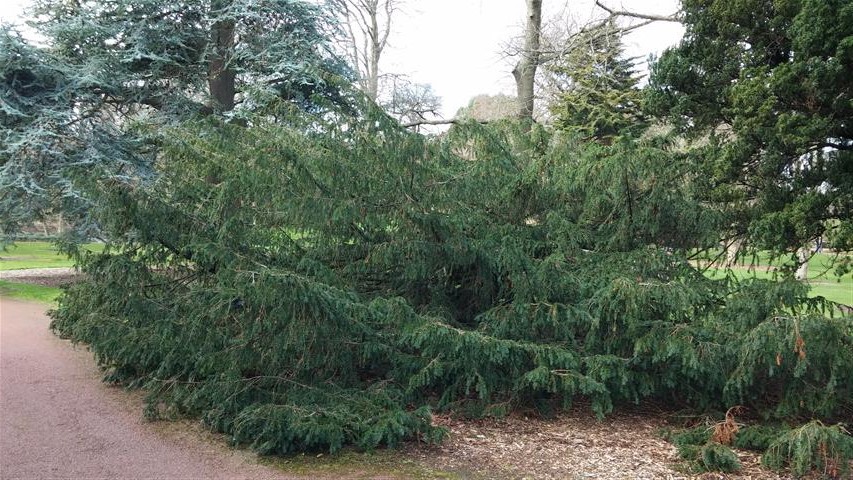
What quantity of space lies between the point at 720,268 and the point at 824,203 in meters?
1.53

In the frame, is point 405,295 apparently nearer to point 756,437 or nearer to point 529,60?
point 756,437

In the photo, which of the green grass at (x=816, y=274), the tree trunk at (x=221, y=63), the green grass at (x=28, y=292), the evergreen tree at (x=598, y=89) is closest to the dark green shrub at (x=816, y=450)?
the green grass at (x=816, y=274)

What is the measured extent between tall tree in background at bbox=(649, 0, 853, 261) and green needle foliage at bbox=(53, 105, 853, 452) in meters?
0.49

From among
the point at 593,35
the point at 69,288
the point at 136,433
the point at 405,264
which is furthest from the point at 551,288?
the point at 593,35

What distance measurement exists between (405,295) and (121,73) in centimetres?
1026

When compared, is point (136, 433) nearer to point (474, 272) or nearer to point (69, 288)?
point (69, 288)

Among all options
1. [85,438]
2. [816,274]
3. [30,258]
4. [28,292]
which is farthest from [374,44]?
[85,438]

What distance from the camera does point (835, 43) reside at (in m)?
5.05

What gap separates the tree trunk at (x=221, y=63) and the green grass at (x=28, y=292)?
5.17 metres

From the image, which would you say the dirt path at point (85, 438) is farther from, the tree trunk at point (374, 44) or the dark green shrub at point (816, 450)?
the tree trunk at point (374, 44)

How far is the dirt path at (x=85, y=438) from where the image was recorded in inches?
158

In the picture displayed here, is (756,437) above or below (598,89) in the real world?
below

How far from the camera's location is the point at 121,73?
43.0 ft

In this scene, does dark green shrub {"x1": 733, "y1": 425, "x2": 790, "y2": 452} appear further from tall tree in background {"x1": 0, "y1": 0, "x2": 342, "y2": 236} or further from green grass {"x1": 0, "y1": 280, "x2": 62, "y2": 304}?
green grass {"x1": 0, "y1": 280, "x2": 62, "y2": 304}
